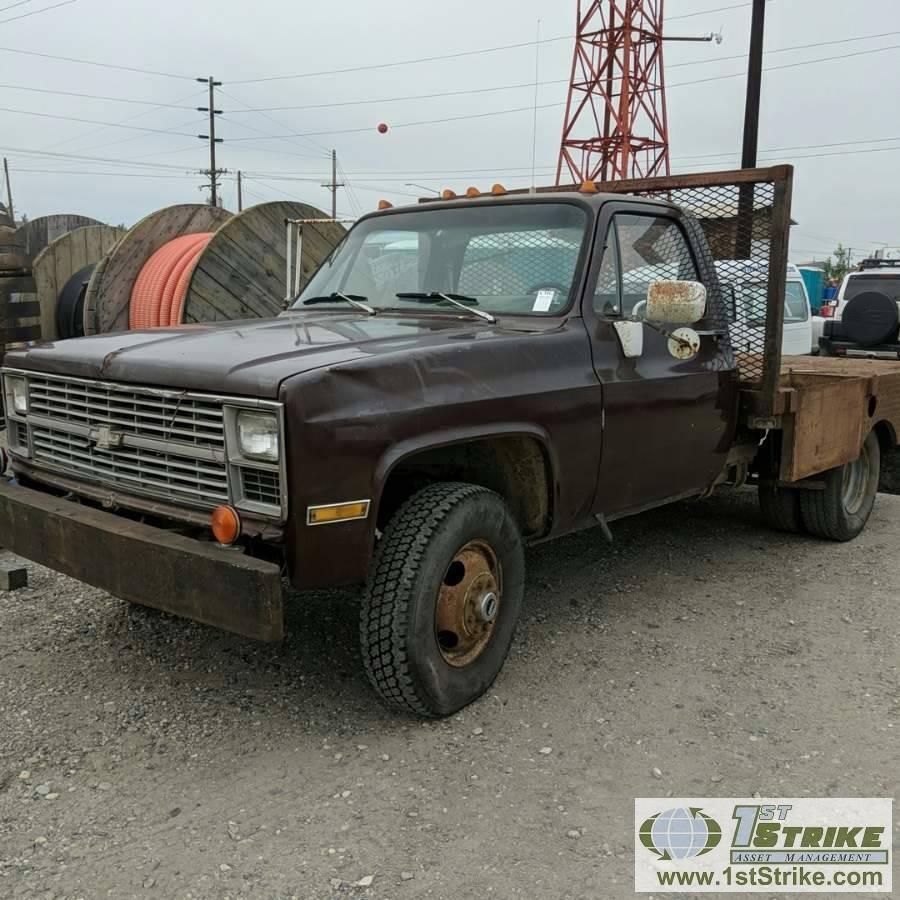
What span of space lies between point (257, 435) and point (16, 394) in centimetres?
169

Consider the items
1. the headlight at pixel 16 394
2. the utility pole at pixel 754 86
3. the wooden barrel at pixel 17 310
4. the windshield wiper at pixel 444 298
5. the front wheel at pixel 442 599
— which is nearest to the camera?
the front wheel at pixel 442 599

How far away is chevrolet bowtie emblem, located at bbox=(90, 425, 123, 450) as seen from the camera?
134 inches

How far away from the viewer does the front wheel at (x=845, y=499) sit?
5.91 meters

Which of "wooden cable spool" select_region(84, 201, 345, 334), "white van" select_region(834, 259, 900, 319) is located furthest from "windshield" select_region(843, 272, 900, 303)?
"wooden cable spool" select_region(84, 201, 345, 334)

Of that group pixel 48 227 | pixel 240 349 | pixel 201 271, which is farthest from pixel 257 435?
pixel 48 227

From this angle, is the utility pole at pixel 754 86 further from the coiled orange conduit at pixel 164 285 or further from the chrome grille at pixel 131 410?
the chrome grille at pixel 131 410

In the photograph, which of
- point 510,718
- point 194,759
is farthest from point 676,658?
point 194,759

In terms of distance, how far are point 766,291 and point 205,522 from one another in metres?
3.31

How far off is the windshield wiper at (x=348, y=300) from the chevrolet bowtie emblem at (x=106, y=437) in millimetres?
1329

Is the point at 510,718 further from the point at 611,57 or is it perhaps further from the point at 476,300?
the point at 611,57

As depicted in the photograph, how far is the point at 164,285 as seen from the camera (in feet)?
29.9

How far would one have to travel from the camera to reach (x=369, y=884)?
2602mm

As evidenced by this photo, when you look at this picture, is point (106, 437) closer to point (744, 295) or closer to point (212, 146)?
point (744, 295)

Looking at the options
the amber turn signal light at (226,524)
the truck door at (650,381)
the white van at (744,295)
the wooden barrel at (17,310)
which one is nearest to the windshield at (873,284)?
the white van at (744,295)
